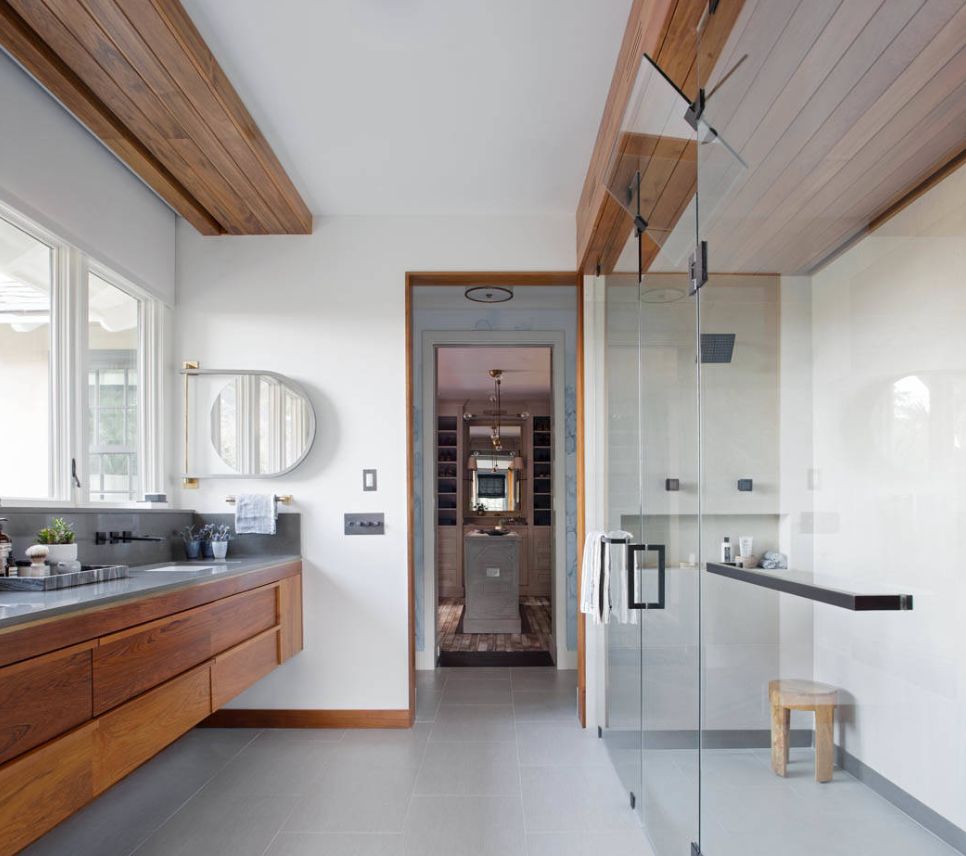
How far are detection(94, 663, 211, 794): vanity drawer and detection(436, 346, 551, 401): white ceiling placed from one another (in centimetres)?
354

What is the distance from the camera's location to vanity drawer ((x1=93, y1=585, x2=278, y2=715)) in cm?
179

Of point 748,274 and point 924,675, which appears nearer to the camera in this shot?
point 924,675

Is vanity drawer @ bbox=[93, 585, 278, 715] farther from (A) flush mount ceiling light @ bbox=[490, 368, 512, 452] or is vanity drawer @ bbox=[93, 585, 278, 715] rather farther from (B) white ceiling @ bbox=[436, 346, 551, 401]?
(A) flush mount ceiling light @ bbox=[490, 368, 512, 452]

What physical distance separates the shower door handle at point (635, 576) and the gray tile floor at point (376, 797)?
30.7 inches

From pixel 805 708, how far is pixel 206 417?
124 inches

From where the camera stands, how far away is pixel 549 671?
14.6 ft

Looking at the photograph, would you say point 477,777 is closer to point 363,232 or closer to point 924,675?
point 924,675

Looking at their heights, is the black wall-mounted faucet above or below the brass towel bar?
below

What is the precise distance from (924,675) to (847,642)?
120 mm

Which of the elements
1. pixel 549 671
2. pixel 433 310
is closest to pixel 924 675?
pixel 549 671

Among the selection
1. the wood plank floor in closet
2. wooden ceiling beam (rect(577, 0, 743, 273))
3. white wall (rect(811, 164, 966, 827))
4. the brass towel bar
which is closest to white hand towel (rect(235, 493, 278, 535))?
the brass towel bar

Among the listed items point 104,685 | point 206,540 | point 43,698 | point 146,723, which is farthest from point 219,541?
point 43,698

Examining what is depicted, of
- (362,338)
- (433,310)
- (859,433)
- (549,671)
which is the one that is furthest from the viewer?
(433,310)

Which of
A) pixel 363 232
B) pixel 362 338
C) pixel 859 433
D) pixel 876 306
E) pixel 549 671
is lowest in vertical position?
pixel 549 671
